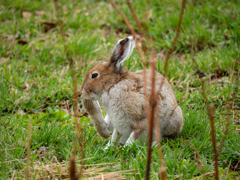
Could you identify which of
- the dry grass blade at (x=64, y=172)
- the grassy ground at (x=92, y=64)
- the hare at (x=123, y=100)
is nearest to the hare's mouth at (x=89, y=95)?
the hare at (x=123, y=100)

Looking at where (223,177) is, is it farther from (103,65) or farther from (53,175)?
(103,65)

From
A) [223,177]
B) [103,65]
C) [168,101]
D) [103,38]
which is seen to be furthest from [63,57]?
[223,177]

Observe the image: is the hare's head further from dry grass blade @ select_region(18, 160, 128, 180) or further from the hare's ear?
dry grass blade @ select_region(18, 160, 128, 180)

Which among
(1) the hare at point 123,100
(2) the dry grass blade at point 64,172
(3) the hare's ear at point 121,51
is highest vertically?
(3) the hare's ear at point 121,51

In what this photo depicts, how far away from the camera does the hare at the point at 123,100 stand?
347 centimetres

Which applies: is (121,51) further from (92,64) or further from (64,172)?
(92,64)

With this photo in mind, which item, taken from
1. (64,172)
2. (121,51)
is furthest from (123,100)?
(64,172)

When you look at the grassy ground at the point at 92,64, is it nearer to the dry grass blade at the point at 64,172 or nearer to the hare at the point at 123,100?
the dry grass blade at the point at 64,172

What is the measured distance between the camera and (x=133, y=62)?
5488 mm

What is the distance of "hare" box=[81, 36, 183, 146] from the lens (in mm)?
3475

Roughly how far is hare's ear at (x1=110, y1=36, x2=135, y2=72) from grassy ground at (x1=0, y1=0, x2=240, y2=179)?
0.79 m

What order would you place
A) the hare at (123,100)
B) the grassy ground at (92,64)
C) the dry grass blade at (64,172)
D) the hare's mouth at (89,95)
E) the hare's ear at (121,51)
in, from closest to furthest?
the dry grass blade at (64,172) < the grassy ground at (92,64) < the hare at (123,100) < the hare's ear at (121,51) < the hare's mouth at (89,95)

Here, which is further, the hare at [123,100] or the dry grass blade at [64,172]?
the hare at [123,100]

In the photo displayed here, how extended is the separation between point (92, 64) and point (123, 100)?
7.60 ft
